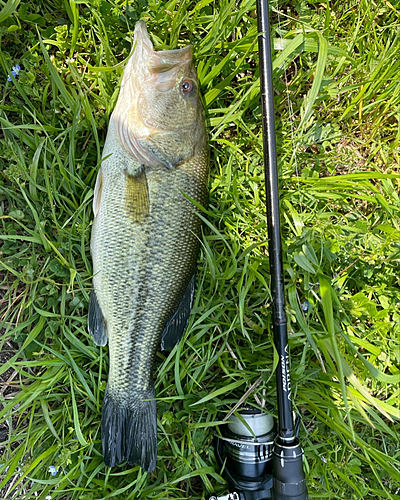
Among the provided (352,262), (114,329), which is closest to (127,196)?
(114,329)

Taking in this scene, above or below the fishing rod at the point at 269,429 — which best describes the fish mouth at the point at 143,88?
above

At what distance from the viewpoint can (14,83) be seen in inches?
79.6

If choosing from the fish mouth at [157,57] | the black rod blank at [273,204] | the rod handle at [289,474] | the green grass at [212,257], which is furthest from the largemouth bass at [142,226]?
the rod handle at [289,474]

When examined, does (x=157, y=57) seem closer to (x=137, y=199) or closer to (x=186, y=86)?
(x=186, y=86)

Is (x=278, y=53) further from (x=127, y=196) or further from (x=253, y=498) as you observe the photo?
(x=253, y=498)

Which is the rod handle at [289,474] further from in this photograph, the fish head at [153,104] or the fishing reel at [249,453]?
the fish head at [153,104]

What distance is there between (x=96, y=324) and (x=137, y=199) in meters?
0.74

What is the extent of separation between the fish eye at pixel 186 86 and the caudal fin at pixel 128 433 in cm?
169

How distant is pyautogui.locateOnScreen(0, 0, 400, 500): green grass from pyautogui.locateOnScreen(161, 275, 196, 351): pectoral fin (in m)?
0.07

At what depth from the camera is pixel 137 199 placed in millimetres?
1895

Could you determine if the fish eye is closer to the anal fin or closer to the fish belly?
the fish belly

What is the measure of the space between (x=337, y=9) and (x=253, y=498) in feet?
9.98

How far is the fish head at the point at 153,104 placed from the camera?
6.29 ft

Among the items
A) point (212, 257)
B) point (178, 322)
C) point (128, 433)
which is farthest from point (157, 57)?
point (128, 433)
